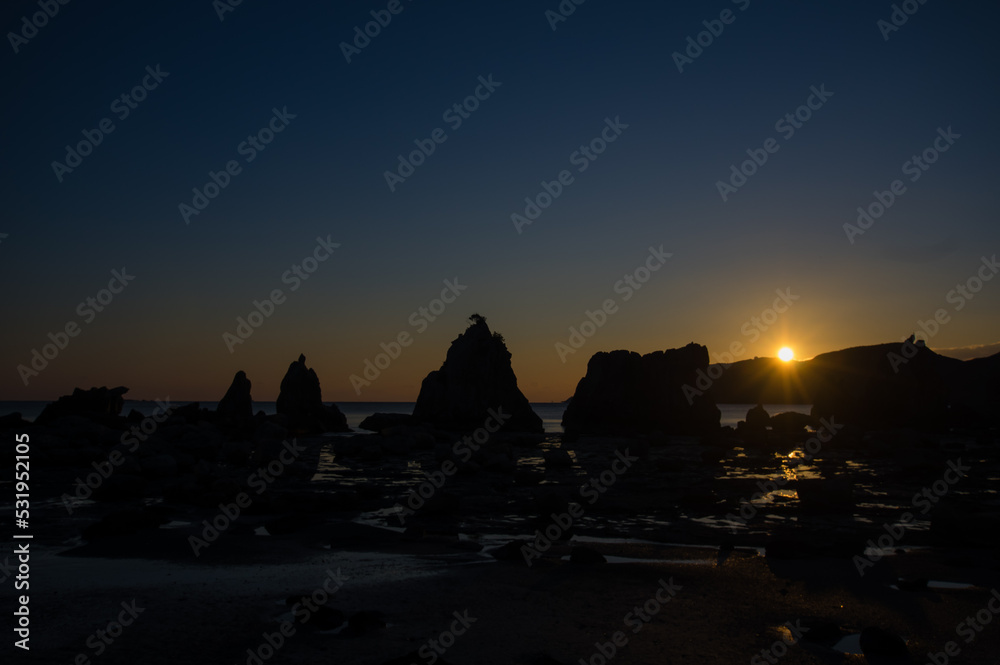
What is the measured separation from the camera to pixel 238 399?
2744 inches

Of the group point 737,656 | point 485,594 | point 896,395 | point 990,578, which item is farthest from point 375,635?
point 896,395

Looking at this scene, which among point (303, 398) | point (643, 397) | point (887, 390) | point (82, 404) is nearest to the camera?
point (82, 404)

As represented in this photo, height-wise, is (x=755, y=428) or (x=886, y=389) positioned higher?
(x=886, y=389)

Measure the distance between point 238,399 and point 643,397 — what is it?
157ft

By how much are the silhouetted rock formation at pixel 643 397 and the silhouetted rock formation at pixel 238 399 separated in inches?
1461

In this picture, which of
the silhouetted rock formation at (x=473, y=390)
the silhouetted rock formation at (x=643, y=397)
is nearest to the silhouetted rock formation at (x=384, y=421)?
the silhouetted rock formation at (x=473, y=390)

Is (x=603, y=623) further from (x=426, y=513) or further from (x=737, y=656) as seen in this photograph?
(x=426, y=513)

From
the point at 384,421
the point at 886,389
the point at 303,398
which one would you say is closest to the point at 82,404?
the point at 303,398

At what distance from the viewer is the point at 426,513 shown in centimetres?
1898

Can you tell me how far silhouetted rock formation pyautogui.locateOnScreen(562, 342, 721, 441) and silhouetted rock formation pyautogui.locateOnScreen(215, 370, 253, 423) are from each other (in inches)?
1461

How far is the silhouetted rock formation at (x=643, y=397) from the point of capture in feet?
243

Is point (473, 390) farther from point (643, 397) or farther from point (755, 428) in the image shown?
point (755, 428)

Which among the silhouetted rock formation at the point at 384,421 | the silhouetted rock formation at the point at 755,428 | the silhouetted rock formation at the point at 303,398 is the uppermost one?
the silhouetted rock formation at the point at 303,398

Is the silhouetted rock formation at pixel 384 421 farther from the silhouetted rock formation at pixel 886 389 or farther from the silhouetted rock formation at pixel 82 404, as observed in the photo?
the silhouetted rock formation at pixel 886 389
